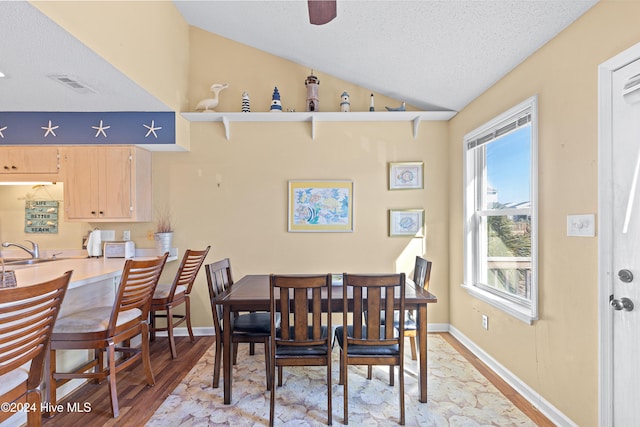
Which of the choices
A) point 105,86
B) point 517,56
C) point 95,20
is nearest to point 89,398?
point 105,86

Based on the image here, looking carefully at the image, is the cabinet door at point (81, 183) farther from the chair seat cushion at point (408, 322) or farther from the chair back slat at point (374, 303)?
the chair seat cushion at point (408, 322)

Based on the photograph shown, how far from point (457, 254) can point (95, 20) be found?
→ 375cm

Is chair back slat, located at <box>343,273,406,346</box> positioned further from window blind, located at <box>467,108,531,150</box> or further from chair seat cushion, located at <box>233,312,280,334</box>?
window blind, located at <box>467,108,531,150</box>

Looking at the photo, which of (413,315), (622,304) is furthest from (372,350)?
(622,304)

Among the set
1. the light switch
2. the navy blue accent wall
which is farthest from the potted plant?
the light switch

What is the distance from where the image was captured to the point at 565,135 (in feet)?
→ 6.51

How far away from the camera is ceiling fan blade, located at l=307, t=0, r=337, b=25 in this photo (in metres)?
1.41

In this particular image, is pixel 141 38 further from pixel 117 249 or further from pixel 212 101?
pixel 117 249

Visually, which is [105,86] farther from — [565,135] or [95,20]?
[565,135]

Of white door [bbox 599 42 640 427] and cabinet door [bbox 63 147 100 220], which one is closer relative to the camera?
white door [bbox 599 42 640 427]

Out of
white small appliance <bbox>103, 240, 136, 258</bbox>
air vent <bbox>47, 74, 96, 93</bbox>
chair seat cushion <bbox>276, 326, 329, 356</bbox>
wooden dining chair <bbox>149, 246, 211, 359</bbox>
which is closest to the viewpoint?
chair seat cushion <bbox>276, 326, 329, 356</bbox>

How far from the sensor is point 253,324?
2506 millimetres

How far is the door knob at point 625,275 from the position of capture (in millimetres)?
1568

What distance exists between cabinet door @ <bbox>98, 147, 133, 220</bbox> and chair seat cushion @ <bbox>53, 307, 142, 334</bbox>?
1.47m
